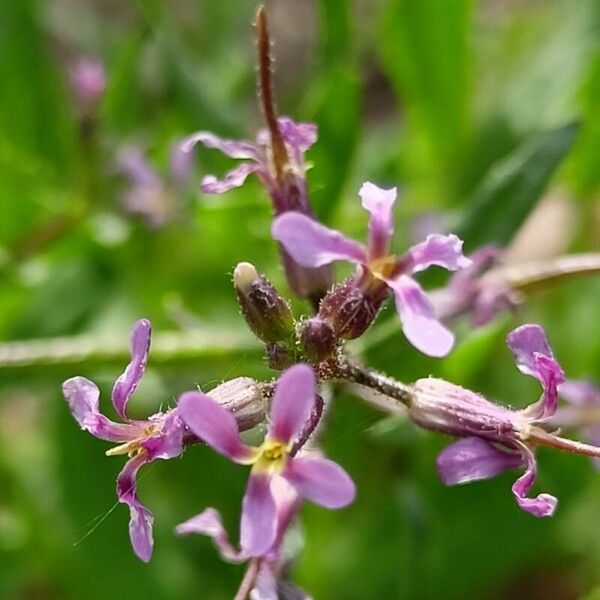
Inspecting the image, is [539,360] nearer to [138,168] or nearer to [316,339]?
[316,339]

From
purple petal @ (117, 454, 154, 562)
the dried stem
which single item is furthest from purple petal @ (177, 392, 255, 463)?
the dried stem

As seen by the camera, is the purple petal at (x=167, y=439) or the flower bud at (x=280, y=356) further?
the flower bud at (x=280, y=356)

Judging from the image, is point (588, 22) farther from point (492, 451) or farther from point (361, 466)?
point (492, 451)

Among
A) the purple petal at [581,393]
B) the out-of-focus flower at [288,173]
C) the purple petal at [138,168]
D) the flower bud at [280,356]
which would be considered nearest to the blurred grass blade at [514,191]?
the purple petal at [581,393]

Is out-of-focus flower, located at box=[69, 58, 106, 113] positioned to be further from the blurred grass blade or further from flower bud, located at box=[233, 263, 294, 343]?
flower bud, located at box=[233, 263, 294, 343]

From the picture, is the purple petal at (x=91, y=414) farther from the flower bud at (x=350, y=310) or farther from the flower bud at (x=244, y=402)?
the flower bud at (x=350, y=310)

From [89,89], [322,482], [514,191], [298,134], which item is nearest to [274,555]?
[322,482]
